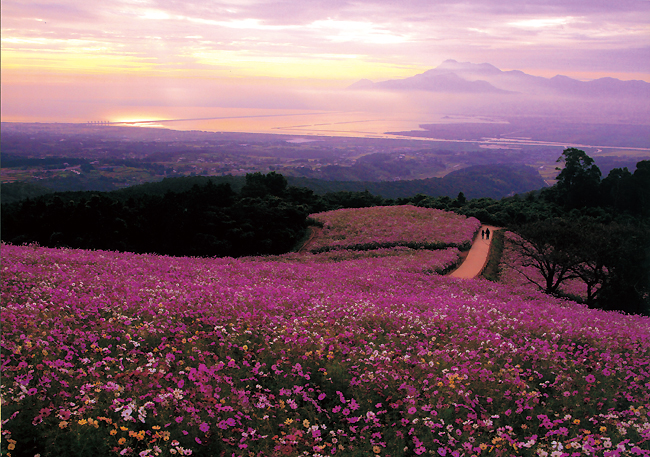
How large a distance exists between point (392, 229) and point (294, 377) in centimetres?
3495

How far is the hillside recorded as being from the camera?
5859mm

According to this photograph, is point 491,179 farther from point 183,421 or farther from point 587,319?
point 183,421

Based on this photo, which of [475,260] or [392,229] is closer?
[475,260]

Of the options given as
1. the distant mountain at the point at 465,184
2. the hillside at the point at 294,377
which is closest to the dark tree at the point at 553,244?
the hillside at the point at 294,377

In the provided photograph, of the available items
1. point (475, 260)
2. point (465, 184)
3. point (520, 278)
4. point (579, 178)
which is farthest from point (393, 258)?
point (465, 184)

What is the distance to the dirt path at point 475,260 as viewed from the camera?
105 ft

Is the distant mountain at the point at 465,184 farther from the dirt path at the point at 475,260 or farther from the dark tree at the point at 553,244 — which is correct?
the dark tree at the point at 553,244

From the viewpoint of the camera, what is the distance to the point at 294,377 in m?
7.64

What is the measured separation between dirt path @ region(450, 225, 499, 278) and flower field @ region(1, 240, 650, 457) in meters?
19.4

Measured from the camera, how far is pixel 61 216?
31.0 metres

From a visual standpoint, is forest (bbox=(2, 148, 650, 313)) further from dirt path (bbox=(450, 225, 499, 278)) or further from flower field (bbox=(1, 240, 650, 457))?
flower field (bbox=(1, 240, 650, 457))

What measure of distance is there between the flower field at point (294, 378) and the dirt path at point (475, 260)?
19.4 meters

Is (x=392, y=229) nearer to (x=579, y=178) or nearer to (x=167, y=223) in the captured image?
(x=167, y=223)

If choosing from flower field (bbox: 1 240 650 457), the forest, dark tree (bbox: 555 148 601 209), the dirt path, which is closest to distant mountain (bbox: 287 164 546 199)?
dark tree (bbox: 555 148 601 209)
